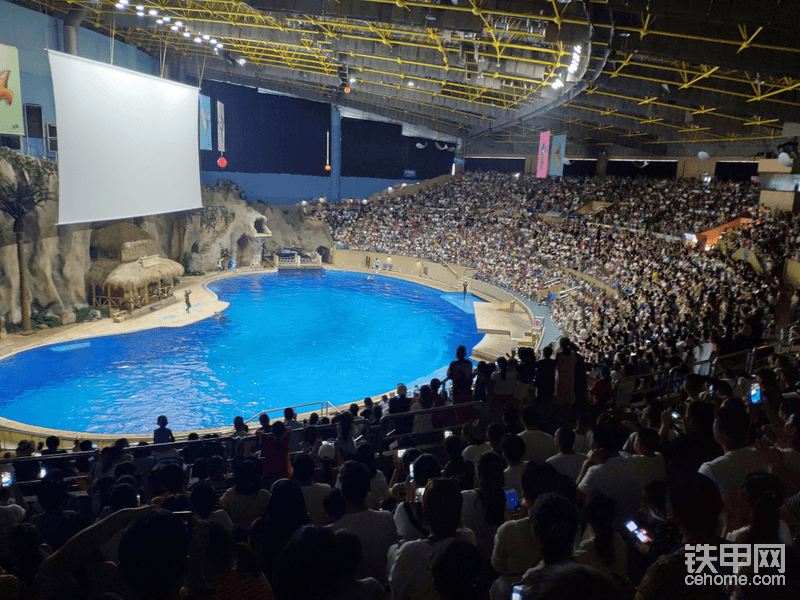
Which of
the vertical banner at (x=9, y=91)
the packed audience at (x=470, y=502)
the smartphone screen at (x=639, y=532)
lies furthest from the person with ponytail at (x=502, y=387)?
the vertical banner at (x=9, y=91)

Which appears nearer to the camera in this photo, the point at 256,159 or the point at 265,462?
the point at 265,462

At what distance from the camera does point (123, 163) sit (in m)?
19.5

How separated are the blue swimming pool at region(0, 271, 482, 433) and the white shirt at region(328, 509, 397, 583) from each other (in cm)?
1291

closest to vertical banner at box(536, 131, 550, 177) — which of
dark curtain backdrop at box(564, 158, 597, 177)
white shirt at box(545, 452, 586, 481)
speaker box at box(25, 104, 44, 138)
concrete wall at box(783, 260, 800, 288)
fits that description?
concrete wall at box(783, 260, 800, 288)

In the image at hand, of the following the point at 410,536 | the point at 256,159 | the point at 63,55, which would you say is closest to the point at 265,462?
the point at 410,536

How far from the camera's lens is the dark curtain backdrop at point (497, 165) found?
41031 mm

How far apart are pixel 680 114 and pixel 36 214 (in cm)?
2404

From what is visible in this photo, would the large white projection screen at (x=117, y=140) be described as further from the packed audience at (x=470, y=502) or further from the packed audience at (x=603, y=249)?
the packed audience at (x=603, y=249)

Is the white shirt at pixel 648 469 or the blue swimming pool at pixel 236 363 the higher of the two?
the white shirt at pixel 648 469

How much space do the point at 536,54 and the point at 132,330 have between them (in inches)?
712

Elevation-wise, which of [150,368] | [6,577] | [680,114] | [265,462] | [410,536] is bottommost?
[150,368]

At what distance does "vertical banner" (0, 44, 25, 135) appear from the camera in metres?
16.5

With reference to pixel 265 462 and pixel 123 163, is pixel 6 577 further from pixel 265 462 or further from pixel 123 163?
pixel 123 163

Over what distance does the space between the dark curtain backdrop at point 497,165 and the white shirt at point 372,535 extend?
40.3 meters
